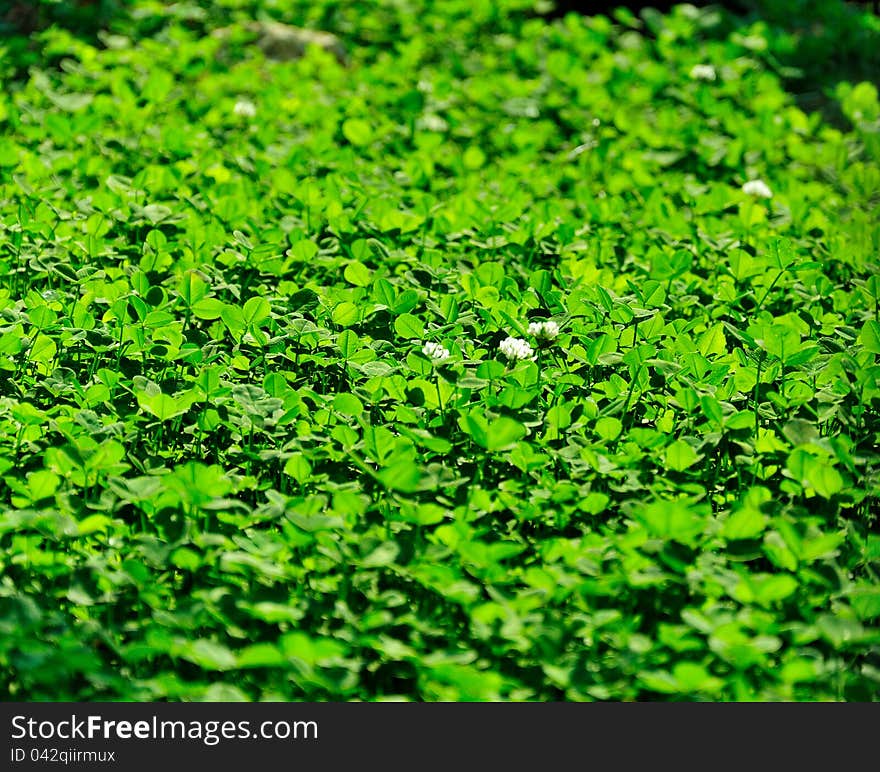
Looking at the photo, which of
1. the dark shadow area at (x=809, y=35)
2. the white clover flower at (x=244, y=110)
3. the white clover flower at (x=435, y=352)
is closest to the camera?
the white clover flower at (x=435, y=352)

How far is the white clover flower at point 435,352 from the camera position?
2.51m

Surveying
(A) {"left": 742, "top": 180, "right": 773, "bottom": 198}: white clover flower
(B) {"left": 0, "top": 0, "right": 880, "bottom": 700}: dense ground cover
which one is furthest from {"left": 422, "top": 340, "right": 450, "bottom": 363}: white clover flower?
(A) {"left": 742, "top": 180, "right": 773, "bottom": 198}: white clover flower

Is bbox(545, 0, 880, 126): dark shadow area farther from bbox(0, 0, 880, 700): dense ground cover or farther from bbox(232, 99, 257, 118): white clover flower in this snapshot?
bbox(232, 99, 257, 118): white clover flower

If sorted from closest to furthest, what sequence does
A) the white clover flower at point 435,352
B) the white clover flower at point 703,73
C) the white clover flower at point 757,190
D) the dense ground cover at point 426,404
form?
the dense ground cover at point 426,404 < the white clover flower at point 435,352 < the white clover flower at point 757,190 < the white clover flower at point 703,73

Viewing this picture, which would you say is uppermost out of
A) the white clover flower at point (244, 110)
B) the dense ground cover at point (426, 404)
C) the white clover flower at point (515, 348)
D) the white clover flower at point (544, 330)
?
the white clover flower at point (544, 330)

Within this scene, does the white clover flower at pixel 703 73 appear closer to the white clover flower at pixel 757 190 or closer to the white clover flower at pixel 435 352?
the white clover flower at pixel 757 190

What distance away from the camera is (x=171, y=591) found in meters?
1.99

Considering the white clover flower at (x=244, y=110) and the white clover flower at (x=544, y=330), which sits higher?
the white clover flower at (x=544, y=330)

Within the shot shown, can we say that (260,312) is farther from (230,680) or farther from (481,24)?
(481,24)

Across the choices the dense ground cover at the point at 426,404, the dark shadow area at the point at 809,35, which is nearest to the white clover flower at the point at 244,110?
the dense ground cover at the point at 426,404

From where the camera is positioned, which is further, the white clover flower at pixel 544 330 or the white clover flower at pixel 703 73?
the white clover flower at pixel 703 73

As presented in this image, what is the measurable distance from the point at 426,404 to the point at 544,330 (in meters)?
0.38

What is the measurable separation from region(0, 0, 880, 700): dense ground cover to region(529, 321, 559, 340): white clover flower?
6 cm

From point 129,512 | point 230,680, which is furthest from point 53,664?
point 129,512
